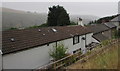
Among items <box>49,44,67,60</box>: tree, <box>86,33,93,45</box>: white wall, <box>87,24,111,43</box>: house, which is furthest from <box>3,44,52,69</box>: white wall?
<box>87,24,111,43</box>: house

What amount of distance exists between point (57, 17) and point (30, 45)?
2535 cm

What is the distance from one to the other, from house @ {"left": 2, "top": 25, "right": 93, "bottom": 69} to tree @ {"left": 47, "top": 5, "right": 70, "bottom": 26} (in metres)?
17.1

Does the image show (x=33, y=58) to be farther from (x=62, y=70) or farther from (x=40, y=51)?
(x=62, y=70)

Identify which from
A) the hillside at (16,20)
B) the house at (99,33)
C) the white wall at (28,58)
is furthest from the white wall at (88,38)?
the hillside at (16,20)

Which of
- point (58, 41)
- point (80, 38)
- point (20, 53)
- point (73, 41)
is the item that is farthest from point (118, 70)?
point (80, 38)

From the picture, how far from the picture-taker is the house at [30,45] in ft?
42.9

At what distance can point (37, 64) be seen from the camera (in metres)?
15.7

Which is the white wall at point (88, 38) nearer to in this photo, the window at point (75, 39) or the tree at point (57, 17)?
the window at point (75, 39)

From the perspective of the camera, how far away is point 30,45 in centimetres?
1511

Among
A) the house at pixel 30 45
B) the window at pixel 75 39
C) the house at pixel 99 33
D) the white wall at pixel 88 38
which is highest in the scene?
the house at pixel 30 45

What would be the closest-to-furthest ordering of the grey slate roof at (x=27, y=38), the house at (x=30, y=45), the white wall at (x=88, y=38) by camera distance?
the house at (x=30, y=45) → the grey slate roof at (x=27, y=38) → the white wall at (x=88, y=38)

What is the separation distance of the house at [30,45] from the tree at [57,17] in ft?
56.2

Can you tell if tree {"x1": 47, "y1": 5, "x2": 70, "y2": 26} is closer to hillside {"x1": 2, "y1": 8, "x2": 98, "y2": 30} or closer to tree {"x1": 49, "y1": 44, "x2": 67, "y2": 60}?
hillside {"x1": 2, "y1": 8, "x2": 98, "y2": 30}

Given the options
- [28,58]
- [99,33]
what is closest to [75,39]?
[28,58]
